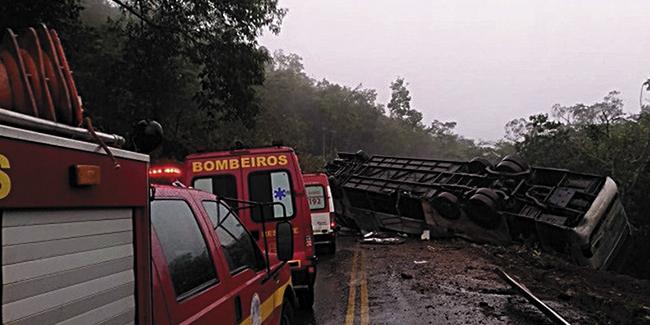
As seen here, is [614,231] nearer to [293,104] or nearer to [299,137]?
[299,137]

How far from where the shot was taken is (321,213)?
48.5 feet

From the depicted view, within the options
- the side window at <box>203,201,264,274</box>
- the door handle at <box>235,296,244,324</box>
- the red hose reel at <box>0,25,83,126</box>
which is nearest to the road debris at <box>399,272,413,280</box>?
the side window at <box>203,201,264,274</box>

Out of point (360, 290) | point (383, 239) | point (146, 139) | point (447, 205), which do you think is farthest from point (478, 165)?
point (146, 139)

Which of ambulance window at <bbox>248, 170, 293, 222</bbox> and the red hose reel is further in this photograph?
ambulance window at <bbox>248, 170, 293, 222</bbox>

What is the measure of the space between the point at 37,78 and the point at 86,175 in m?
0.39

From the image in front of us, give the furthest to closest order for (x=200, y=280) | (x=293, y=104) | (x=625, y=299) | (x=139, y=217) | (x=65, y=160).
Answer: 1. (x=293, y=104)
2. (x=625, y=299)
3. (x=200, y=280)
4. (x=139, y=217)
5. (x=65, y=160)

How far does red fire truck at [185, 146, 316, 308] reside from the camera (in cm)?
800

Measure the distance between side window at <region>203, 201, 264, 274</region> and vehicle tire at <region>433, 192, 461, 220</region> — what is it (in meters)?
13.4

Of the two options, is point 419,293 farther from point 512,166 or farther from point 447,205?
point 512,166

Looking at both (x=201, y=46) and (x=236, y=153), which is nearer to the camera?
(x=236, y=153)

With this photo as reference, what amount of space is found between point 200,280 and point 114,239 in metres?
1.05

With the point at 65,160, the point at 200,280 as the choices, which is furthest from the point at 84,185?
the point at 200,280

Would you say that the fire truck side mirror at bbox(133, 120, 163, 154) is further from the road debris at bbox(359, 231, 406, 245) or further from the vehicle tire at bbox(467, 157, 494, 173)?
the vehicle tire at bbox(467, 157, 494, 173)

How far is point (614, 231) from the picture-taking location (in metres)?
15.3
